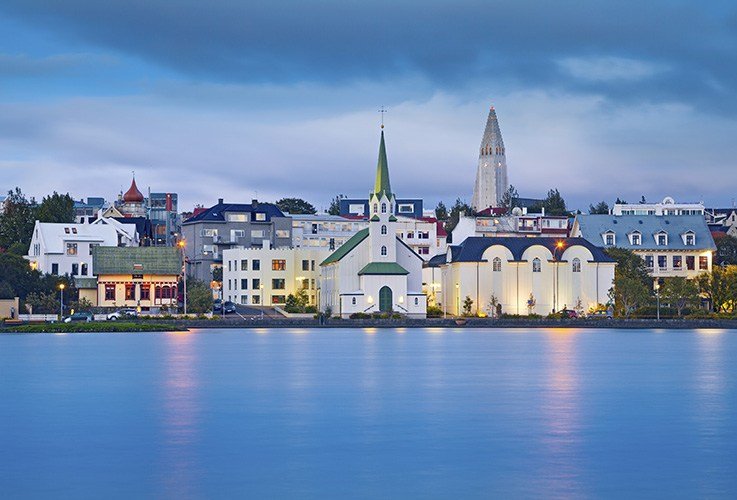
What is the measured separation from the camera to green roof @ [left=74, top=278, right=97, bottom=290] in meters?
115

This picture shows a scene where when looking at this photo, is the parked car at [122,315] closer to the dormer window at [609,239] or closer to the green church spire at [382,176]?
the green church spire at [382,176]

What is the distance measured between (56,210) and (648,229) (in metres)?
57.7

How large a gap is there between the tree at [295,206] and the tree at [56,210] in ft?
153

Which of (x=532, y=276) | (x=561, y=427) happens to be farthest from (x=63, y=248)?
(x=561, y=427)

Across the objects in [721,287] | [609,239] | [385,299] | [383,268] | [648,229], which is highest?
[648,229]

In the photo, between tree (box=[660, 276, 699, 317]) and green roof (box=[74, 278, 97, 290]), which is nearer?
tree (box=[660, 276, 699, 317])

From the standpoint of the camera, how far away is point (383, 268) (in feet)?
361

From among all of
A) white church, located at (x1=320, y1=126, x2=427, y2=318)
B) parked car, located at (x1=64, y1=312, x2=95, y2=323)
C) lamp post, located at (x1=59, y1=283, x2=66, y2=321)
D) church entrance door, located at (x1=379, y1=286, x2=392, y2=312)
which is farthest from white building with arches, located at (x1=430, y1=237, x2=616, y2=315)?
lamp post, located at (x1=59, y1=283, x2=66, y2=321)

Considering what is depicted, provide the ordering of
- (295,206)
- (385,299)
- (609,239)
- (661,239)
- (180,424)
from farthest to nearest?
(295,206) < (609,239) < (661,239) < (385,299) < (180,424)

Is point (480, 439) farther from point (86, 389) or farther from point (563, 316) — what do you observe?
point (563, 316)

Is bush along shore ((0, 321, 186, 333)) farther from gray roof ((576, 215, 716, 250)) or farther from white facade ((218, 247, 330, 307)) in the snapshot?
gray roof ((576, 215, 716, 250))

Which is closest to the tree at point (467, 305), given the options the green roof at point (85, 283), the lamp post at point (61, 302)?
the green roof at point (85, 283)

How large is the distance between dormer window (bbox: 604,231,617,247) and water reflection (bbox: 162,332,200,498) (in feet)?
221

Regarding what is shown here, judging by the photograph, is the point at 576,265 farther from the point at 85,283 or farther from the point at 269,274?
the point at 85,283
